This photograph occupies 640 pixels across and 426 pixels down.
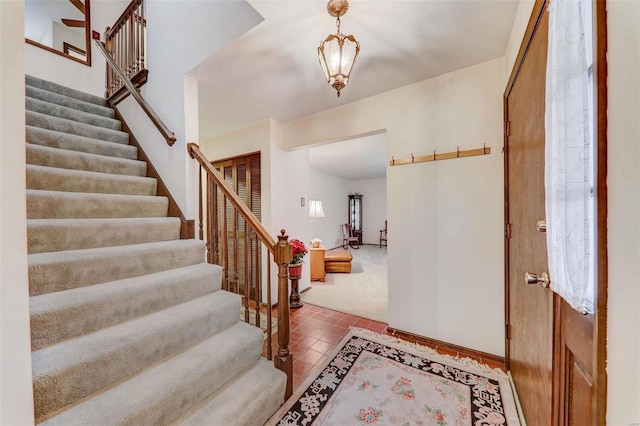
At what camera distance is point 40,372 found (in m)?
0.97

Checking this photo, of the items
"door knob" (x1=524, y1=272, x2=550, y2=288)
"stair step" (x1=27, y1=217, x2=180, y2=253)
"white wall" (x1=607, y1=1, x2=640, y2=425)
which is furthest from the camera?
"stair step" (x1=27, y1=217, x2=180, y2=253)

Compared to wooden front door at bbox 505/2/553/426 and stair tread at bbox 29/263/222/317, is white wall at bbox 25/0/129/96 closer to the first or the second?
stair tread at bbox 29/263/222/317

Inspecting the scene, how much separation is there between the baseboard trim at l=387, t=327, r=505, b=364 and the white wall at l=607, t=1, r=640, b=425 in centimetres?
181

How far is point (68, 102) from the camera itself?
8.64ft

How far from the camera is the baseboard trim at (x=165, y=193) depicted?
223cm

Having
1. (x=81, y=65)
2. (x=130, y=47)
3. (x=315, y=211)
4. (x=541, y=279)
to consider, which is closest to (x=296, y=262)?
(x=315, y=211)

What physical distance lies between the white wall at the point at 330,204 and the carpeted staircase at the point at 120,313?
533cm

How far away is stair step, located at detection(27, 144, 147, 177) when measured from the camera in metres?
1.90

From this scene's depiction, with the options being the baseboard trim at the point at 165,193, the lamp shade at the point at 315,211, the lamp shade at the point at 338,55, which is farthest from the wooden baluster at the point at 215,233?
the lamp shade at the point at 315,211

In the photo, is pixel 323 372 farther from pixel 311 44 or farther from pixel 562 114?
pixel 311 44

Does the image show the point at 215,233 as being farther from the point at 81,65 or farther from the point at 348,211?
the point at 348,211

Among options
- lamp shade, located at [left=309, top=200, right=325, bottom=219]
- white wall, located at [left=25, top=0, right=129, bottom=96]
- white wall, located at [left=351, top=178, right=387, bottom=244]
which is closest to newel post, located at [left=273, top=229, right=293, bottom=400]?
lamp shade, located at [left=309, top=200, right=325, bottom=219]

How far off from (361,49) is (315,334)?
105 inches

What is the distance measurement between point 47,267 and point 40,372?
594 mm
